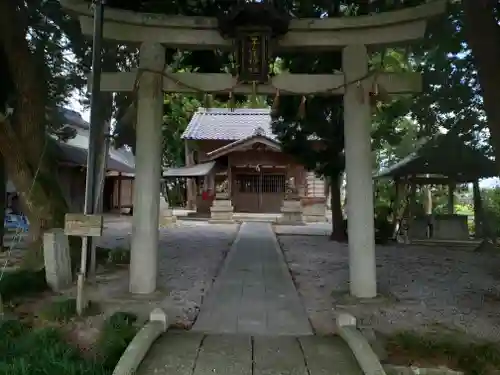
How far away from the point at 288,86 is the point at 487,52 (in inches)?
99.7

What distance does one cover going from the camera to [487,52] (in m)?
5.84

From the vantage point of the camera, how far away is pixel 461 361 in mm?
3924

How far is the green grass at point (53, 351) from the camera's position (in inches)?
143

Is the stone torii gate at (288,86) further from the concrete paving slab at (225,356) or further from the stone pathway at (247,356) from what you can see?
the concrete paving slab at (225,356)

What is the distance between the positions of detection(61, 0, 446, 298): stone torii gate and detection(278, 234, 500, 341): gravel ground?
59cm

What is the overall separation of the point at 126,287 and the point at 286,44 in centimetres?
420

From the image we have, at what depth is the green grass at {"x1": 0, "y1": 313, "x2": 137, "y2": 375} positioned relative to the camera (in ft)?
12.0

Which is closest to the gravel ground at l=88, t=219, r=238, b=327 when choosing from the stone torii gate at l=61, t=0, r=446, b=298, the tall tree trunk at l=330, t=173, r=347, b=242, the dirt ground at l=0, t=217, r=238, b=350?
the dirt ground at l=0, t=217, r=238, b=350

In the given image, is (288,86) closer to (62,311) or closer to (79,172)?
(62,311)

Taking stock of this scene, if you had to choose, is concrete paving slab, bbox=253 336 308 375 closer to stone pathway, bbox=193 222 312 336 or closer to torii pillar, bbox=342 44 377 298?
stone pathway, bbox=193 222 312 336

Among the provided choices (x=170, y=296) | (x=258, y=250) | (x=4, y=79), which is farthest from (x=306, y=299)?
(x=4, y=79)

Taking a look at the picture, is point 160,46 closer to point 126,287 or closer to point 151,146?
point 151,146

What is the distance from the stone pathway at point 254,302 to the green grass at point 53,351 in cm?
89

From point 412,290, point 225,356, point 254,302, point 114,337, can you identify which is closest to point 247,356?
point 225,356
